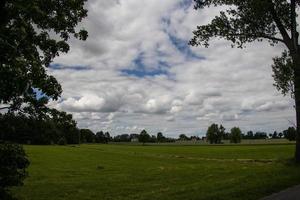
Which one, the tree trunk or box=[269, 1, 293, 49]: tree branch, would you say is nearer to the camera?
the tree trunk

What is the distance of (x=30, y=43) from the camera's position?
11.2m

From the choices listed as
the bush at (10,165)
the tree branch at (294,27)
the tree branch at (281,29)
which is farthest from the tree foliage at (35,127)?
the tree branch at (281,29)

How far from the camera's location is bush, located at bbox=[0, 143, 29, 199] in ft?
33.7

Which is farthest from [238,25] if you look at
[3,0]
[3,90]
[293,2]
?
[3,90]

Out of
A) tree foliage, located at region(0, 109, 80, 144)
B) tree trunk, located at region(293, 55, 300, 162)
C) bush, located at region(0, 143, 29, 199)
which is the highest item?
tree trunk, located at region(293, 55, 300, 162)

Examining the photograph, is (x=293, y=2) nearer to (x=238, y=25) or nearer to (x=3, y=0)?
(x=238, y=25)

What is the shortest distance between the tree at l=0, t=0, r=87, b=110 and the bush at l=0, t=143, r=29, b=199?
3.45 ft

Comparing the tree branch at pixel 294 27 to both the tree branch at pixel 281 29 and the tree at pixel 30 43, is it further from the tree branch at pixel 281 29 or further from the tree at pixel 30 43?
the tree at pixel 30 43

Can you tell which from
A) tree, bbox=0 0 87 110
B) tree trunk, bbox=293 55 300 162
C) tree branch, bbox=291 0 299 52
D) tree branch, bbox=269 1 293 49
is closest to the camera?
tree, bbox=0 0 87 110

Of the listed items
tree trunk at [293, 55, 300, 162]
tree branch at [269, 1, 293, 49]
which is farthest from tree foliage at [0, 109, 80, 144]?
tree branch at [269, 1, 293, 49]

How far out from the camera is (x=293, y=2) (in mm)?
27844

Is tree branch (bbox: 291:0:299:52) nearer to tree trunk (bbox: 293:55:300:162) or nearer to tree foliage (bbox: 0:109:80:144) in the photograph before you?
tree trunk (bbox: 293:55:300:162)

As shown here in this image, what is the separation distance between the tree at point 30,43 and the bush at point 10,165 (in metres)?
1.05

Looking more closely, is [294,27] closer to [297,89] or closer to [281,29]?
[281,29]
